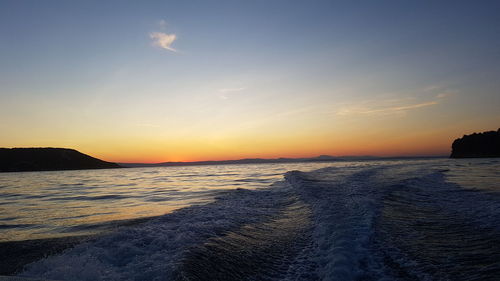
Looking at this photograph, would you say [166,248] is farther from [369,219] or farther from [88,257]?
Result: [369,219]

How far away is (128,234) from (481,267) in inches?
326

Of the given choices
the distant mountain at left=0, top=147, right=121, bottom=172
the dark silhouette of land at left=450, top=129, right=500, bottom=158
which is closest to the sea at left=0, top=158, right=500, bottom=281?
the dark silhouette of land at left=450, top=129, right=500, bottom=158

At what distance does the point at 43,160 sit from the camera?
135 metres

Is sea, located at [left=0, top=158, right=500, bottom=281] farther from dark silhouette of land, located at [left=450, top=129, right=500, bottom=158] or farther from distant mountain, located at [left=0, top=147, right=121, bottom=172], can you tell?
distant mountain, located at [left=0, top=147, right=121, bottom=172]

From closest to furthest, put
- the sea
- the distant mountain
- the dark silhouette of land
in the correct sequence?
the sea, the dark silhouette of land, the distant mountain

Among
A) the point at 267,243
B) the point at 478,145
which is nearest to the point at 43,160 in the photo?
the point at 267,243

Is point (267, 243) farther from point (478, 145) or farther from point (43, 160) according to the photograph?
point (43, 160)

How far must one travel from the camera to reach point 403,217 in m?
9.53

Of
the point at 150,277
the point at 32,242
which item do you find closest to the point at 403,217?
the point at 150,277

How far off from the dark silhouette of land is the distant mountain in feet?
601

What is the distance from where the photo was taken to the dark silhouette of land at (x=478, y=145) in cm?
10513

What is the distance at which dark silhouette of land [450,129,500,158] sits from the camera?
105 m

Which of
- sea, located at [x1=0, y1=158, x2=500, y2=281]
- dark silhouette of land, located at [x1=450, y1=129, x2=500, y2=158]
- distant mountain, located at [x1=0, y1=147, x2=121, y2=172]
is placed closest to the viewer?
sea, located at [x1=0, y1=158, x2=500, y2=281]

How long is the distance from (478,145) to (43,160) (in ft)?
648
